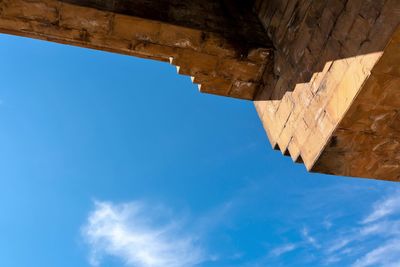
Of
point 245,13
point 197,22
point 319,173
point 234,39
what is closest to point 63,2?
point 197,22

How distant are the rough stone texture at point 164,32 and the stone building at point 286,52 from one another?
0.04 feet

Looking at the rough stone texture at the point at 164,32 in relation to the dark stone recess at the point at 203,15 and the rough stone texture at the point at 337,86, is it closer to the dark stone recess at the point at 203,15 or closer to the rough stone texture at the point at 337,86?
the dark stone recess at the point at 203,15

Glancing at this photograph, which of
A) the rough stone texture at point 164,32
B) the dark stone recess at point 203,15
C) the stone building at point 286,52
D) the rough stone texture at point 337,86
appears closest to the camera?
the rough stone texture at point 337,86

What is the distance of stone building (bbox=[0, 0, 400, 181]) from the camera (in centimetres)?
360

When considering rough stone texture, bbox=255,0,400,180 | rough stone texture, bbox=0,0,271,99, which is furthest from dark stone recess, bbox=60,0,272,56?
rough stone texture, bbox=255,0,400,180

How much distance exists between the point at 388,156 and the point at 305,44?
1.54 m

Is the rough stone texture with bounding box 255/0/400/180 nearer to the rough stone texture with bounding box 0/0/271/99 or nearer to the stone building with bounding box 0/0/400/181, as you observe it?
the stone building with bounding box 0/0/400/181

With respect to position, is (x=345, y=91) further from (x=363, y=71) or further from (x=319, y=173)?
(x=319, y=173)

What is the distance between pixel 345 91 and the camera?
371cm

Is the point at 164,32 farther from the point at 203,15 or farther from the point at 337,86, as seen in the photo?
the point at 337,86

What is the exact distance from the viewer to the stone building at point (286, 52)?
360cm

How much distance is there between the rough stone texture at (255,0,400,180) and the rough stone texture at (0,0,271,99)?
40 cm

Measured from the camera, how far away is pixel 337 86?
3854 millimetres

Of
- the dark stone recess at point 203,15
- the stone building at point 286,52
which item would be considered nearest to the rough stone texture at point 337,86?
the stone building at point 286,52
